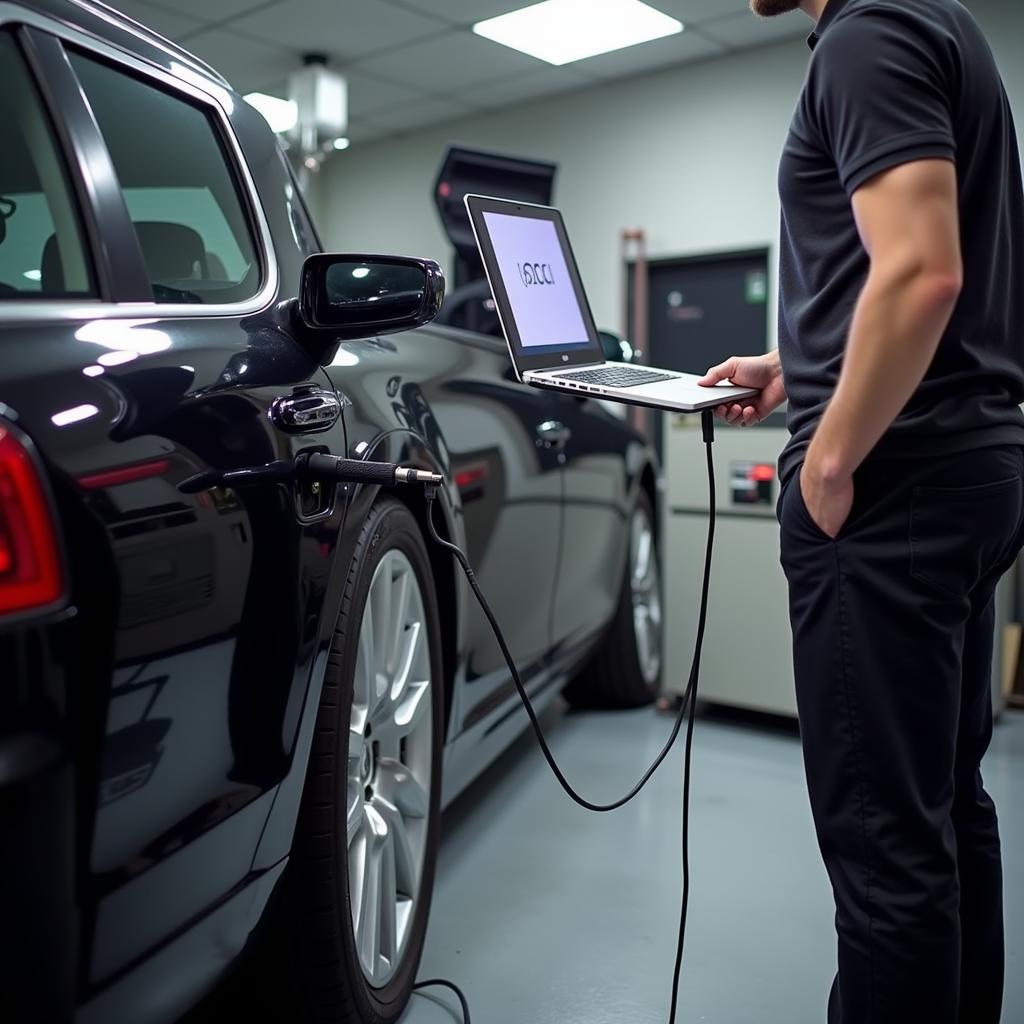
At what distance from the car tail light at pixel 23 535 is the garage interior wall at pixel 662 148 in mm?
5681

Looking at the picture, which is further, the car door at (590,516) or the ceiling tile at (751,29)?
the ceiling tile at (751,29)

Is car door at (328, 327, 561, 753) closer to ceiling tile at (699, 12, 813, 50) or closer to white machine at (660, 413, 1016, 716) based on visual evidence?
white machine at (660, 413, 1016, 716)

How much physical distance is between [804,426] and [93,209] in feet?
2.54

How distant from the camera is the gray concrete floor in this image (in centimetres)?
173

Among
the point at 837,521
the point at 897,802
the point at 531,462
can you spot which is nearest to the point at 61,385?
the point at 837,521

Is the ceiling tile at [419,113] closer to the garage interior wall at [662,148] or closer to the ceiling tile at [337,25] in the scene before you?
the garage interior wall at [662,148]

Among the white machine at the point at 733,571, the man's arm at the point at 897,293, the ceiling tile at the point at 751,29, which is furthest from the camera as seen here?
the ceiling tile at the point at 751,29

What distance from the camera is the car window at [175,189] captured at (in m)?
1.20

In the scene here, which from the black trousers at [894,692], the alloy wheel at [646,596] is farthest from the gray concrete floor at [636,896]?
the black trousers at [894,692]

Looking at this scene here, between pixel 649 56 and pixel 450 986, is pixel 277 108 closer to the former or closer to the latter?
pixel 649 56

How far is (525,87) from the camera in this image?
709 centimetres

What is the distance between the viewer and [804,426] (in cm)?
120

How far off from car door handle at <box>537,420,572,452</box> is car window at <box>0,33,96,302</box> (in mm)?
1309

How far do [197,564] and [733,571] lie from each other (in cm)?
246
